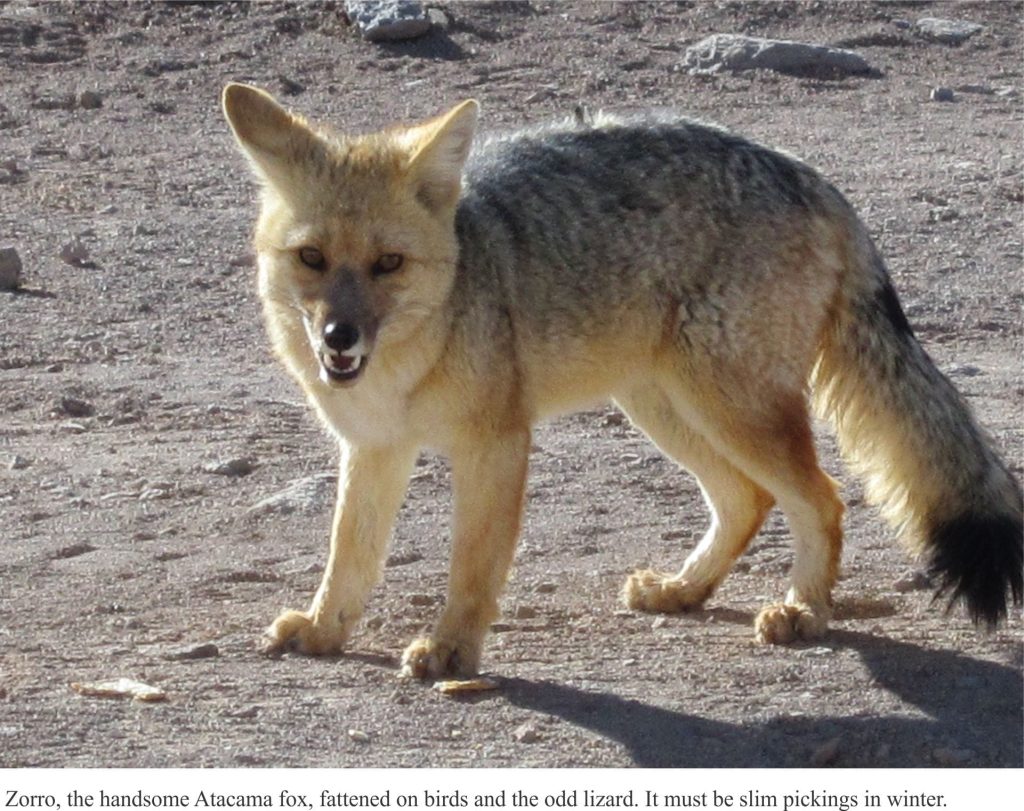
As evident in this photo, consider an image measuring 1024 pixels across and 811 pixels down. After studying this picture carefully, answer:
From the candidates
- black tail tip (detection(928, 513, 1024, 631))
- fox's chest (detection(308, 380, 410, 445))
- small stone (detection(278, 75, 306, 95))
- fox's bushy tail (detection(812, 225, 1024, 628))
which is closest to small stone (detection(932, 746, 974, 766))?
black tail tip (detection(928, 513, 1024, 631))

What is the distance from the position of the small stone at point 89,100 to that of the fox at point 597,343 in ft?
23.0

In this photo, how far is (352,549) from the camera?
6254 mm

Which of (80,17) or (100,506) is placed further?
(80,17)

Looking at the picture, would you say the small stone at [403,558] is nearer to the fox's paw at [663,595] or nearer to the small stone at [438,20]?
the fox's paw at [663,595]

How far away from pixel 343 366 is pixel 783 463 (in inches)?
58.6

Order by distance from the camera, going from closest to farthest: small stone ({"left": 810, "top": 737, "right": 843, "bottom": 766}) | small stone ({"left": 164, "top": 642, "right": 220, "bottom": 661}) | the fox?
small stone ({"left": 810, "top": 737, "right": 843, "bottom": 766}) < the fox < small stone ({"left": 164, "top": 642, "right": 220, "bottom": 661})

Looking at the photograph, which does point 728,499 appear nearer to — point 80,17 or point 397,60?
point 397,60

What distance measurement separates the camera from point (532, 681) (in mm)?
5879

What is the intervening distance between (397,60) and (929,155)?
3818mm

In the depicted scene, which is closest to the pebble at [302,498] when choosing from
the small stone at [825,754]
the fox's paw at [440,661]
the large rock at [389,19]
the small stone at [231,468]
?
the small stone at [231,468]

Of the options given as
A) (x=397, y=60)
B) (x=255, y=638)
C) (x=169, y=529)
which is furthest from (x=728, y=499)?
(x=397, y=60)

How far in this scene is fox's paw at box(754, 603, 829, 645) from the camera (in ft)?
20.4

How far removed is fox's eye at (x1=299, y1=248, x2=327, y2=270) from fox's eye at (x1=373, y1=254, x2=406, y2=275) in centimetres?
16

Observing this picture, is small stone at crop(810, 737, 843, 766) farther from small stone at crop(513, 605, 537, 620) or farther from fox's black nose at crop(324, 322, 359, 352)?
fox's black nose at crop(324, 322, 359, 352)
